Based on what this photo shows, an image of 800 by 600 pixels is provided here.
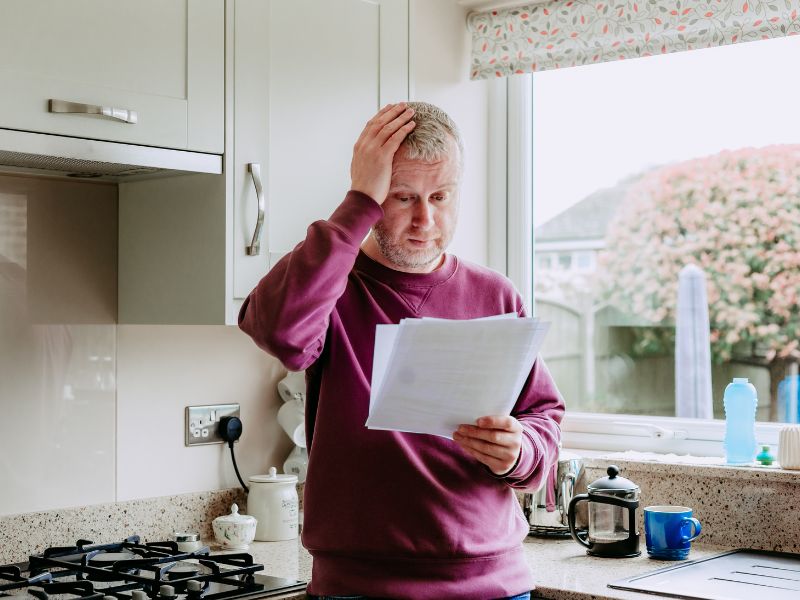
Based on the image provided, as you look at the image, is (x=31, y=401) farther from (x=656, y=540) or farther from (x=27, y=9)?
(x=656, y=540)

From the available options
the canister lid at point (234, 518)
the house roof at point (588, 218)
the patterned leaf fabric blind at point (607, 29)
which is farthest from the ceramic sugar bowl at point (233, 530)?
the patterned leaf fabric blind at point (607, 29)

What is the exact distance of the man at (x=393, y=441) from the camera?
152 centimetres

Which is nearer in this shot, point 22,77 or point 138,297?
point 22,77

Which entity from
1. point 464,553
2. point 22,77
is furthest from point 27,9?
point 464,553

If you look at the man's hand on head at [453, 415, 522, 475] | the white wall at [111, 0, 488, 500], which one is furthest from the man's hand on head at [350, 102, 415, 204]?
the white wall at [111, 0, 488, 500]

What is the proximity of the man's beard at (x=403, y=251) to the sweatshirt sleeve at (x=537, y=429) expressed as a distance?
0.89ft

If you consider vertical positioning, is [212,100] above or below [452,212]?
above

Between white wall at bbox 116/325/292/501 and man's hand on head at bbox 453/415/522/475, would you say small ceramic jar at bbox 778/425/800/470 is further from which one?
white wall at bbox 116/325/292/501

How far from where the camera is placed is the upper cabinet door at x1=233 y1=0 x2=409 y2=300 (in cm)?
209

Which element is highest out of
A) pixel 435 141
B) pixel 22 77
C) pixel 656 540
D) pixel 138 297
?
pixel 22 77

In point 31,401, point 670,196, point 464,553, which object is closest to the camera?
point 464,553

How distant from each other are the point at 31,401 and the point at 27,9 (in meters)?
0.81

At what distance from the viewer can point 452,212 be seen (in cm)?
164

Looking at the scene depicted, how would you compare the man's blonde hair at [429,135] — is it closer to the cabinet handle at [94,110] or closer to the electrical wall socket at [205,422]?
the cabinet handle at [94,110]
